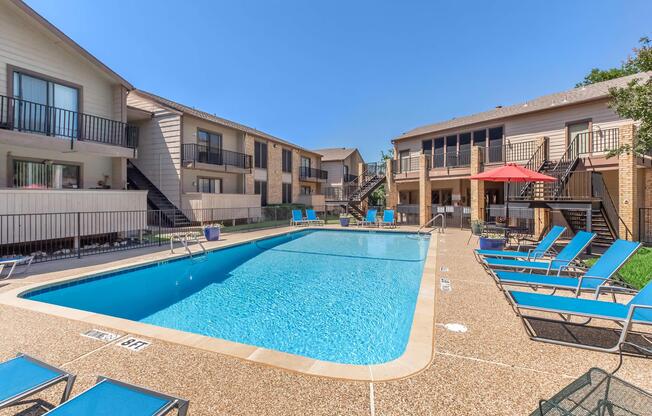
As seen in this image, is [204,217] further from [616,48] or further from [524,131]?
[616,48]

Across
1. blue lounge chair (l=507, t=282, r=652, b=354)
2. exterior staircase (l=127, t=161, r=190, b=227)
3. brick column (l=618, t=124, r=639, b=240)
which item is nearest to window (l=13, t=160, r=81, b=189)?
exterior staircase (l=127, t=161, r=190, b=227)

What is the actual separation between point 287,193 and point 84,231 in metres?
18.0

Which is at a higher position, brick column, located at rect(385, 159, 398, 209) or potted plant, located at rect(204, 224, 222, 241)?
brick column, located at rect(385, 159, 398, 209)

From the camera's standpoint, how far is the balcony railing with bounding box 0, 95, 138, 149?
10398 millimetres

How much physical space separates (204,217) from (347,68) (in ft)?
54.1

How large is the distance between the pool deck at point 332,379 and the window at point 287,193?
23.2m

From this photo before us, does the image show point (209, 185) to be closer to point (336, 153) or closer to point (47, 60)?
point (47, 60)

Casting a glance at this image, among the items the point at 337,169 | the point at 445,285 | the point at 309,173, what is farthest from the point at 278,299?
the point at 337,169

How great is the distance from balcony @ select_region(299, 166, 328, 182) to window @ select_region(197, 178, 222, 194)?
10245mm

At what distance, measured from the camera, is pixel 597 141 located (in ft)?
47.6

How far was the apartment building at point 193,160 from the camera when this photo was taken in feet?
57.9

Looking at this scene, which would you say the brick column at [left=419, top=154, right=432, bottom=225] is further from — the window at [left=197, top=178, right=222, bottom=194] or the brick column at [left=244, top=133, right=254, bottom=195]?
the window at [left=197, top=178, right=222, bottom=194]

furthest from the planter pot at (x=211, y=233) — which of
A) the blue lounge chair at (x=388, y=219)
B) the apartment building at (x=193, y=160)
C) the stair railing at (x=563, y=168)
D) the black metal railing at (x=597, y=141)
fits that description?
the black metal railing at (x=597, y=141)

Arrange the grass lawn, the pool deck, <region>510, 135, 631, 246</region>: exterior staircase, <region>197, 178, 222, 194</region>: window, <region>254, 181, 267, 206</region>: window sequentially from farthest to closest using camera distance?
<region>254, 181, 267, 206</region>: window → <region>197, 178, 222, 194</region>: window → <region>510, 135, 631, 246</region>: exterior staircase → the grass lawn → the pool deck
